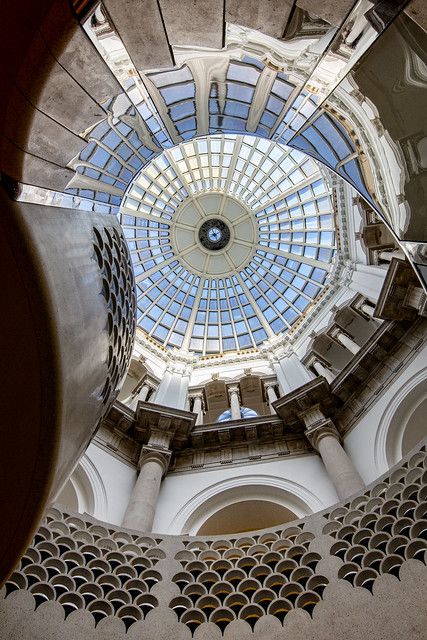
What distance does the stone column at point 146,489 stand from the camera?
34.9 feet

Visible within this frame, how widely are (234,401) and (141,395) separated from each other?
12.2 feet

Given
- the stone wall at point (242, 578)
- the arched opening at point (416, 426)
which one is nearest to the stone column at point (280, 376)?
the arched opening at point (416, 426)

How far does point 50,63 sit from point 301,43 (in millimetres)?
2004

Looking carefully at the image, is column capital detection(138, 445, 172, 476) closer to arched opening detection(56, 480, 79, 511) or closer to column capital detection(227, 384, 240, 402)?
arched opening detection(56, 480, 79, 511)

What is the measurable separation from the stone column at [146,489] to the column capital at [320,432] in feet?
13.1

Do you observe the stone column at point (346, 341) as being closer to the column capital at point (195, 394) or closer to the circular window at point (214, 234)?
the column capital at point (195, 394)

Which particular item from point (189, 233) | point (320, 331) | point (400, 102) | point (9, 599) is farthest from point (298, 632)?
point (189, 233)

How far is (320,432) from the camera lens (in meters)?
13.3

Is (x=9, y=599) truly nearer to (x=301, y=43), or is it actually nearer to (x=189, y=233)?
(x=301, y=43)

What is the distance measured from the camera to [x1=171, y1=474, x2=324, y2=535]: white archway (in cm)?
1146

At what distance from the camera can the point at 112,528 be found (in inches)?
335

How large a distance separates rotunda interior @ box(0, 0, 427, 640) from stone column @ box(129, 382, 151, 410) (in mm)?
4397

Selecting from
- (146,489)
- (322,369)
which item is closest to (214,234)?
(322,369)

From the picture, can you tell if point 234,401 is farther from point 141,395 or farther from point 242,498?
point 242,498
